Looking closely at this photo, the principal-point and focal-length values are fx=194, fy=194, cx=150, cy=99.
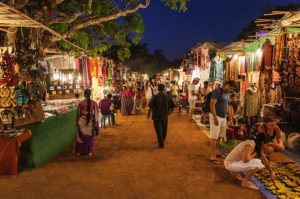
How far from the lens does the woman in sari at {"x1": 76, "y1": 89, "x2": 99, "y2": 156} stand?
5.21 m

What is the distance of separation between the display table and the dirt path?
0.20 metres

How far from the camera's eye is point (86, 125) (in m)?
5.24

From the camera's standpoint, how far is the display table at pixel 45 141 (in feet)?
14.4

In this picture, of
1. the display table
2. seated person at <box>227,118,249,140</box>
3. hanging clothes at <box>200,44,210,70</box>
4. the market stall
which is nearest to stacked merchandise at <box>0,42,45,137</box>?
the market stall

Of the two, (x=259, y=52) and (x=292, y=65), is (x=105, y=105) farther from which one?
(x=292, y=65)

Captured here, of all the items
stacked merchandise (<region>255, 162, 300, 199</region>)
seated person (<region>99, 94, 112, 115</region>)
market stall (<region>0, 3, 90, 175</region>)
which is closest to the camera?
stacked merchandise (<region>255, 162, 300, 199</region>)

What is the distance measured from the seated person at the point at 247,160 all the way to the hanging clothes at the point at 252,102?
3.03 metres

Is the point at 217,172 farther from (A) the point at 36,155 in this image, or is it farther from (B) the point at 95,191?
(A) the point at 36,155

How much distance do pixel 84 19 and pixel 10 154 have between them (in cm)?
624

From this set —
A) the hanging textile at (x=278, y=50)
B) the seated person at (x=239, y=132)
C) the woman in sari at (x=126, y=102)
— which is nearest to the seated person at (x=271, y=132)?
the seated person at (x=239, y=132)

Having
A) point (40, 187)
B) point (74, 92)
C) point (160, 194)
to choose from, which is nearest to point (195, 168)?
point (160, 194)

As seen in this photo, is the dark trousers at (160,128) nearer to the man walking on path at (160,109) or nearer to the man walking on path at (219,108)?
the man walking on path at (160,109)

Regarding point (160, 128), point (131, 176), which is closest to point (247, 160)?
point (131, 176)

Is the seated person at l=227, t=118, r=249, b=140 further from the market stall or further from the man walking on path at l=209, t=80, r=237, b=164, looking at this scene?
the market stall
